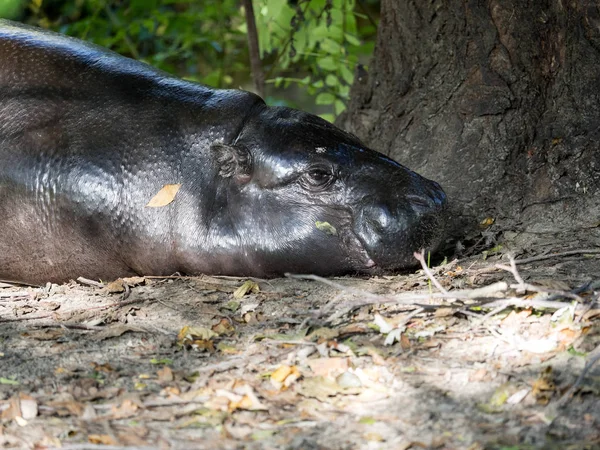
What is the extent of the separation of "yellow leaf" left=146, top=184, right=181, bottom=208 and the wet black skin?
0.09 ft

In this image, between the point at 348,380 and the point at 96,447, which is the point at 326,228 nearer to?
the point at 348,380

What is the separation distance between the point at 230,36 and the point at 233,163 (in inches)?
269

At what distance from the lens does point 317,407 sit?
2629mm

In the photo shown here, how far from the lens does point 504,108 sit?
14.8 ft

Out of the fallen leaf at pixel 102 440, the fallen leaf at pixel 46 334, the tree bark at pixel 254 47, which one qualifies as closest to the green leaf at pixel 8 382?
the fallen leaf at pixel 46 334

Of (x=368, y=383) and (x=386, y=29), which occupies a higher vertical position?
(x=386, y=29)

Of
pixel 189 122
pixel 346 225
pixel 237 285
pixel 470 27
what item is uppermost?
pixel 470 27

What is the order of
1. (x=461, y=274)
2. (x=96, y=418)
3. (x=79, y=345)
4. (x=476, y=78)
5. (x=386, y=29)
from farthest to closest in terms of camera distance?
(x=386, y=29) < (x=476, y=78) < (x=461, y=274) < (x=79, y=345) < (x=96, y=418)

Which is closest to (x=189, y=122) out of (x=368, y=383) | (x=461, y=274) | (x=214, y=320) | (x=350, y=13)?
(x=214, y=320)

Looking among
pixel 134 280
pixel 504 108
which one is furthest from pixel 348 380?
pixel 504 108

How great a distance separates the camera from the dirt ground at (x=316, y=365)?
8.11ft

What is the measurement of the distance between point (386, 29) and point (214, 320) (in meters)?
2.49

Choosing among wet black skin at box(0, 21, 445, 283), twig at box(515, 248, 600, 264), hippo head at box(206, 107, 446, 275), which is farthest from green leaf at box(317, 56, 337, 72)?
twig at box(515, 248, 600, 264)

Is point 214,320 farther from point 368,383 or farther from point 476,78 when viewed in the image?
point 476,78
